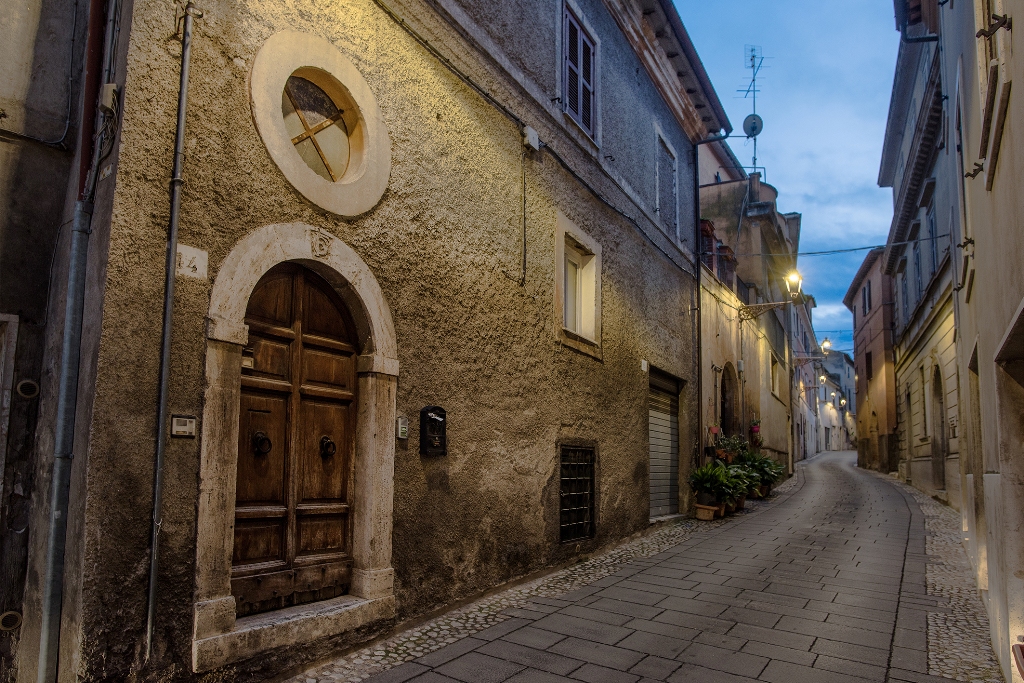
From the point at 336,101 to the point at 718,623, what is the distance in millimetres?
4921

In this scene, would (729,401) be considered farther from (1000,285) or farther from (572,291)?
(1000,285)

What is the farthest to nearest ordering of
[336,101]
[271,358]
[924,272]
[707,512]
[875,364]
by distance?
1. [875,364]
2. [924,272]
3. [707,512]
4. [336,101]
5. [271,358]

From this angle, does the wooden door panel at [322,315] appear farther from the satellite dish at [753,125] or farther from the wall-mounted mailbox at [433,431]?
the satellite dish at [753,125]

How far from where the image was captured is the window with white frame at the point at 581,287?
8.23m

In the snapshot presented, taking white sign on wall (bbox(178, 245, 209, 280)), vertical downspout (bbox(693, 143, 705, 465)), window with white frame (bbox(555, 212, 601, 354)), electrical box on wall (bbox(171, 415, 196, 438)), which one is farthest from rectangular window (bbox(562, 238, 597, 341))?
electrical box on wall (bbox(171, 415, 196, 438))

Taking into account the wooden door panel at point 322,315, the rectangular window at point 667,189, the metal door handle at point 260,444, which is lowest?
the metal door handle at point 260,444

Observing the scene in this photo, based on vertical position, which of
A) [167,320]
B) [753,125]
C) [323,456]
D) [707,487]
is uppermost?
[753,125]

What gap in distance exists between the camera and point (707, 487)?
39.1ft

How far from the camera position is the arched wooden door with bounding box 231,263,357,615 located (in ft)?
13.8

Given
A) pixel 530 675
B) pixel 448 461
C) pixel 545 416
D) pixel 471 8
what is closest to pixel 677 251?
pixel 545 416

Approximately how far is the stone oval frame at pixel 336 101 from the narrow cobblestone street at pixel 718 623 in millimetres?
3059

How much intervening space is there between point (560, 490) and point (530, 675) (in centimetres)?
336

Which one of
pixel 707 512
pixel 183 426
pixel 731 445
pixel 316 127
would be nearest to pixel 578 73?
pixel 316 127

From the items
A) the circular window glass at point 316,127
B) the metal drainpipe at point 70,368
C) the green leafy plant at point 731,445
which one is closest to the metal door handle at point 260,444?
the metal drainpipe at point 70,368
